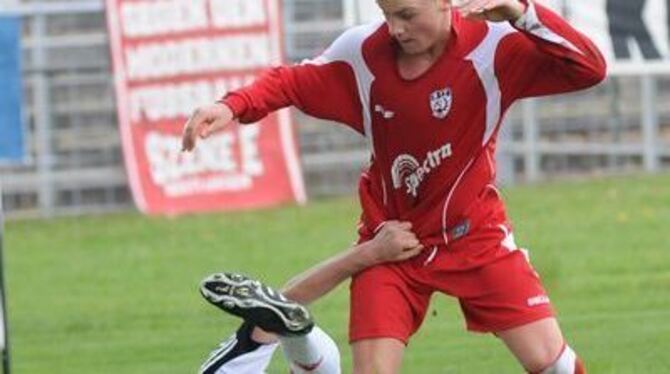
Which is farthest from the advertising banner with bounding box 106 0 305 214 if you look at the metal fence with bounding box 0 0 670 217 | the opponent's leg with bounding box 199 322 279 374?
the opponent's leg with bounding box 199 322 279 374

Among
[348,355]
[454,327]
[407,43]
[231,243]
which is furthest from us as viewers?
[231,243]

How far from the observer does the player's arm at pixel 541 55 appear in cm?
920

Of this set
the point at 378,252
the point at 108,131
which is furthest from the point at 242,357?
the point at 108,131

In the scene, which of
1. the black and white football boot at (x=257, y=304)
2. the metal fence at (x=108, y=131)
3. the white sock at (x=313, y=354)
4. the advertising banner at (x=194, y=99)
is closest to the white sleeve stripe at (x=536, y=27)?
the black and white football boot at (x=257, y=304)

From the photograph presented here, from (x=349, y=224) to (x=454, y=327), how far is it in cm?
628

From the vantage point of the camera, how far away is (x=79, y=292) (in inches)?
722

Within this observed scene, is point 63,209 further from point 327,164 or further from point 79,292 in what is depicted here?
point 79,292

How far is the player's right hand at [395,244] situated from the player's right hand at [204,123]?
761 millimetres

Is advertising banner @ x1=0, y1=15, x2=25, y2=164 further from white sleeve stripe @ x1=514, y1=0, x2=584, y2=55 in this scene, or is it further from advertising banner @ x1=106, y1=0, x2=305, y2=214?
white sleeve stripe @ x1=514, y1=0, x2=584, y2=55

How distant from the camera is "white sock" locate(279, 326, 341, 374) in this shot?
10.2m

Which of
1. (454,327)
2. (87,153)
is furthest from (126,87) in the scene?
(454,327)

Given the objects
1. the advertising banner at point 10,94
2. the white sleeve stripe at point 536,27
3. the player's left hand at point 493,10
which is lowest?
the advertising banner at point 10,94

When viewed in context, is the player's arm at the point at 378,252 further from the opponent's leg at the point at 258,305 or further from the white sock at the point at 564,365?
the white sock at the point at 564,365

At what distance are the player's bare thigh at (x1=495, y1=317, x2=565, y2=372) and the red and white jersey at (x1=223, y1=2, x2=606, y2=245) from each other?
47 cm
